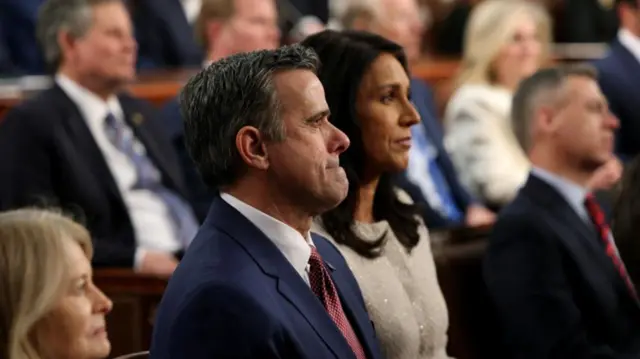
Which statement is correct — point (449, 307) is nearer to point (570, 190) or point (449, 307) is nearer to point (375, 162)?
point (570, 190)

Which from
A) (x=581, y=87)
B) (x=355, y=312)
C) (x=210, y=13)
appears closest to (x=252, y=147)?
(x=355, y=312)

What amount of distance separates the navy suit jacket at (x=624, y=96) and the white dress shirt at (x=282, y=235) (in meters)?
2.83

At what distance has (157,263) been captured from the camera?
3557mm

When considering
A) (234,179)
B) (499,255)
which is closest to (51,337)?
(234,179)

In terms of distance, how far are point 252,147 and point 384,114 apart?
0.55m

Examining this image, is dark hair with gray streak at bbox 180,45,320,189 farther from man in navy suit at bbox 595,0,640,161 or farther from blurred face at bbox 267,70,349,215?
A: man in navy suit at bbox 595,0,640,161

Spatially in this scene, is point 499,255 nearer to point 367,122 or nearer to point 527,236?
point 527,236

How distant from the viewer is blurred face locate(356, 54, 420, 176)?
2617 millimetres

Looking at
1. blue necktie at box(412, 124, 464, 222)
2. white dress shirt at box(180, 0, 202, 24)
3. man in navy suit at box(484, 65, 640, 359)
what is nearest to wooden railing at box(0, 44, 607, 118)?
white dress shirt at box(180, 0, 202, 24)

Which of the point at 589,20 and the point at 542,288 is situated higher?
the point at 542,288

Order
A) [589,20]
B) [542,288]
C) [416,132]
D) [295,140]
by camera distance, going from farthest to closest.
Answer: [589,20]
[416,132]
[542,288]
[295,140]

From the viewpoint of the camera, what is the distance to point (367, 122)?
8.60 feet

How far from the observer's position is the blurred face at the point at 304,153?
7.04 feet

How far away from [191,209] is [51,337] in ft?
6.14
